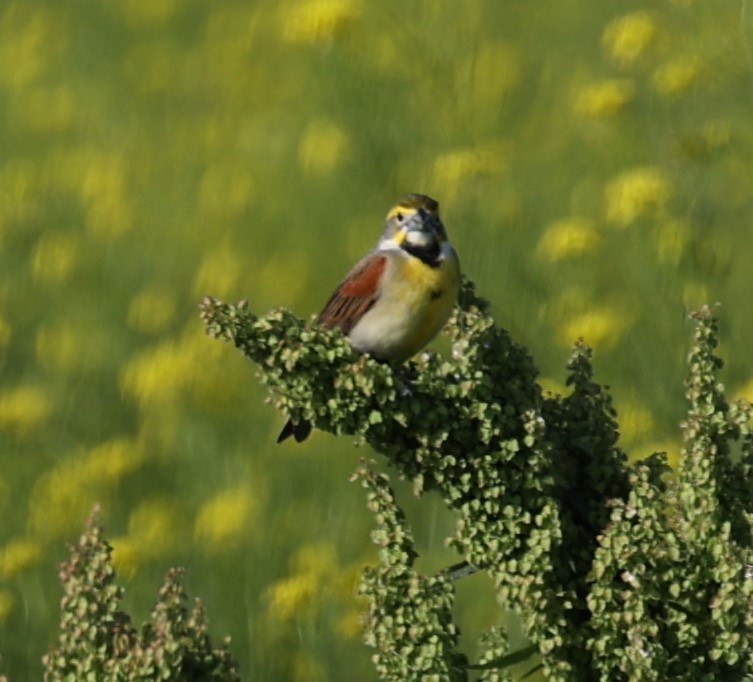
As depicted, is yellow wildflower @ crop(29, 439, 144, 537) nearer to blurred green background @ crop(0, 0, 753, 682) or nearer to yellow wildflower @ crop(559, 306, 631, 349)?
blurred green background @ crop(0, 0, 753, 682)

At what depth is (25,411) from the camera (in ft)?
21.7

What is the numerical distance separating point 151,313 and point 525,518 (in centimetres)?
334

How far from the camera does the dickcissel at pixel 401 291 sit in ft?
15.1

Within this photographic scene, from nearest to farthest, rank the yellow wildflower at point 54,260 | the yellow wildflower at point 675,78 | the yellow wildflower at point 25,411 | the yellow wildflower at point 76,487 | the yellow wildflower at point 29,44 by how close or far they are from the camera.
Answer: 1. the yellow wildflower at point 76,487
2. the yellow wildflower at point 25,411
3. the yellow wildflower at point 675,78
4. the yellow wildflower at point 54,260
5. the yellow wildflower at point 29,44

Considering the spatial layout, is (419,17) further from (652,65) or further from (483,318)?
(483,318)

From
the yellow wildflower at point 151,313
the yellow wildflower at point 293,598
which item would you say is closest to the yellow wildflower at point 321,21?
the yellow wildflower at point 151,313

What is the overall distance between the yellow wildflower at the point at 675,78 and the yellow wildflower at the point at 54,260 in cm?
196

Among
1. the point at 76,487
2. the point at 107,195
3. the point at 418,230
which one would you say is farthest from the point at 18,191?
the point at 418,230

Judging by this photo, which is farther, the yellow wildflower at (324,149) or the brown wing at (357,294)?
the yellow wildflower at (324,149)

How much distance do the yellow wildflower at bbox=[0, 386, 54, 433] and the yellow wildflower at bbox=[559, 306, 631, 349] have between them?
151 centimetres

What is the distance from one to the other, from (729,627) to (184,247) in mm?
3976

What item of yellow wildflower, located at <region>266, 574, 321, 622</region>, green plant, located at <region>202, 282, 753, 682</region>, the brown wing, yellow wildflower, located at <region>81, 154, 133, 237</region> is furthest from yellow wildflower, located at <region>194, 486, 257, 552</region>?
green plant, located at <region>202, 282, 753, 682</region>

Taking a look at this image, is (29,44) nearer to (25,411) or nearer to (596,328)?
(25,411)

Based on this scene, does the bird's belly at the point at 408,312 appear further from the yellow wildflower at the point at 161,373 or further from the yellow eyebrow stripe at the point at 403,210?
the yellow wildflower at the point at 161,373
